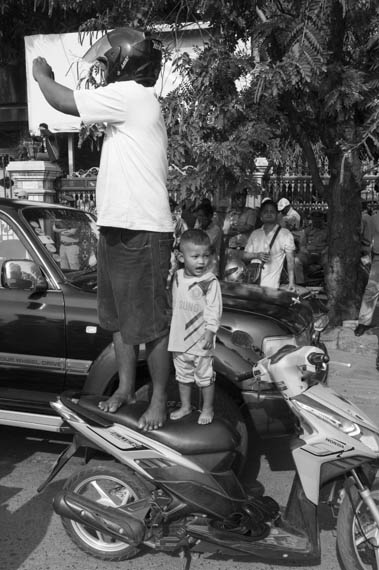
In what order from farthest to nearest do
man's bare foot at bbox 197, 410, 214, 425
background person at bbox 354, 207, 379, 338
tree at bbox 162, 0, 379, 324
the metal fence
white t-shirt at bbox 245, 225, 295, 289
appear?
the metal fence, background person at bbox 354, 207, 379, 338, white t-shirt at bbox 245, 225, 295, 289, tree at bbox 162, 0, 379, 324, man's bare foot at bbox 197, 410, 214, 425

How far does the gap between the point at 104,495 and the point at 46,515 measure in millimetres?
701

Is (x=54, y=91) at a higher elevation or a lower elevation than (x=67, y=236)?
higher

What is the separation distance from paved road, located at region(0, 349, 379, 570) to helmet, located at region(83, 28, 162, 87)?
237 cm

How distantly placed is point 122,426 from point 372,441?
3.77 ft

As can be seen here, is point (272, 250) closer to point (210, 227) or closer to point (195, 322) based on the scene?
point (210, 227)

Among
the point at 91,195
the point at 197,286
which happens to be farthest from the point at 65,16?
the point at 197,286

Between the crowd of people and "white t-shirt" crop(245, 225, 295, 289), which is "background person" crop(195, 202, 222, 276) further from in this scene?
"white t-shirt" crop(245, 225, 295, 289)

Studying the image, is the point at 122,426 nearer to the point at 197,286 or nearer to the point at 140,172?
the point at 197,286

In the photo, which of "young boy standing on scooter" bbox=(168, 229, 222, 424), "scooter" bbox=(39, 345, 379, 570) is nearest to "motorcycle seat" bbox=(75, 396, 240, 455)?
"scooter" bbox=(39, 345, 379, 570)

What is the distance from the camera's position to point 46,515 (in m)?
3.30

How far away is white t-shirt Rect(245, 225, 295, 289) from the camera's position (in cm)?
630

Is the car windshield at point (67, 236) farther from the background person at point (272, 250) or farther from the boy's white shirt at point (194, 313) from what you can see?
the background person at point (272, 250)

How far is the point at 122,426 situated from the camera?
2754mm

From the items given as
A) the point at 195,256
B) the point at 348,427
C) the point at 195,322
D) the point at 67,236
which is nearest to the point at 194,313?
the point at 195,322
